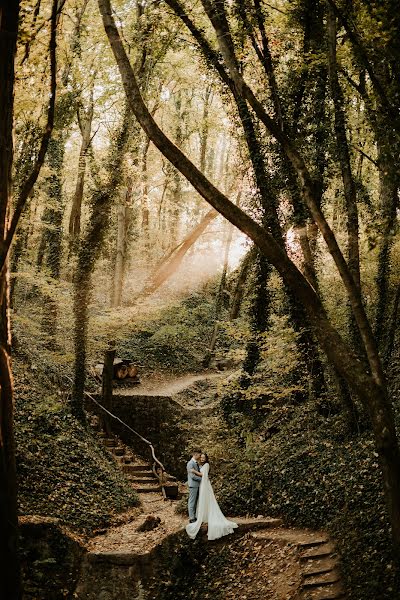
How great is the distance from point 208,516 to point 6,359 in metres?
6.09

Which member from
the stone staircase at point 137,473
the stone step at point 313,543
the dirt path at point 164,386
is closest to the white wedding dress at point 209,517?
the stone step at point 313,543

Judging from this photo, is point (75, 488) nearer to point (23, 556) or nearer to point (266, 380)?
point (23, 556)

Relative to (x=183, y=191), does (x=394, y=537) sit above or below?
below

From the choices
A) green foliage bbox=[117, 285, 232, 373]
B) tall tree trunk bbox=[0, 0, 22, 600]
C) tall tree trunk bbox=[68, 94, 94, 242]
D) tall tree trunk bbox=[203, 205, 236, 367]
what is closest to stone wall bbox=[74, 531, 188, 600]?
tall tree trunk bbox=[0, 0, 22, 600]

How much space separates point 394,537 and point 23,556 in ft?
18.4

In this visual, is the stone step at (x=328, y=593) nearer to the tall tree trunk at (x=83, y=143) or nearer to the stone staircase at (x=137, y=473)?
the stone staircase at (x=137, y=473)

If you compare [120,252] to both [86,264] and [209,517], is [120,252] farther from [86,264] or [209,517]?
[209,517]

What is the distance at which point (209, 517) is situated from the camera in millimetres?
8688

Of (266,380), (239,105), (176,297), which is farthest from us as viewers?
(176,297)

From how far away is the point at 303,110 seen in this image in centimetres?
1054

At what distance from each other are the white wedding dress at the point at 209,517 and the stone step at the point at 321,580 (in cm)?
224

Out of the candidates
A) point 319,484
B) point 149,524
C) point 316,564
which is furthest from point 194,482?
point 316,564

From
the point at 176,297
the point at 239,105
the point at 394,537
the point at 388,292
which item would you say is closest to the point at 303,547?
the point at 394,537

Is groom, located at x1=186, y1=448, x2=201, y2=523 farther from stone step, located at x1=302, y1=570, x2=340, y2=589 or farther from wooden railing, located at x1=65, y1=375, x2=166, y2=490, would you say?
wooden railing, located at x1=65, y1=375, x2=166, y2=490
